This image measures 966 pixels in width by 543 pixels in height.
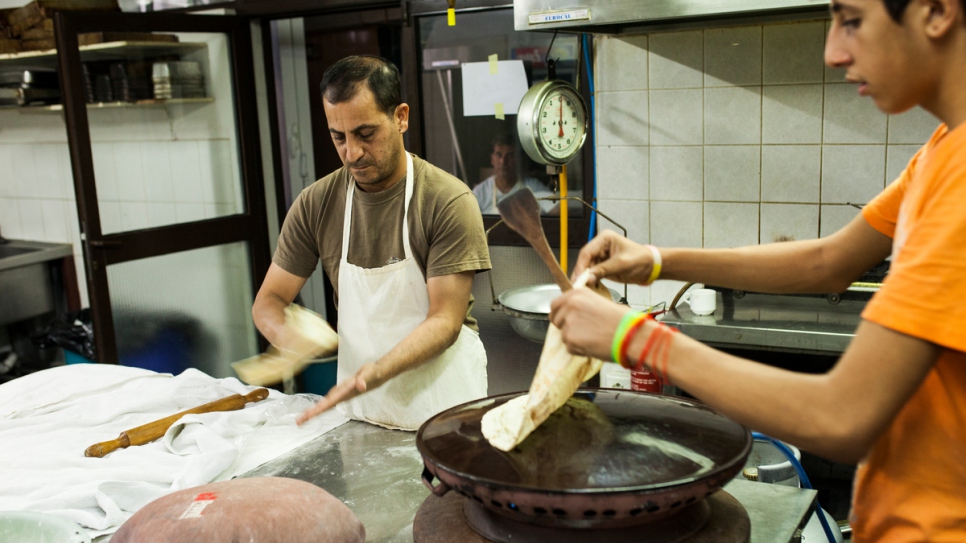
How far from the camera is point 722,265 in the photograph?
1.46 meters

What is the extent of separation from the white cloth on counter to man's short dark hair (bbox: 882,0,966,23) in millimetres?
1554

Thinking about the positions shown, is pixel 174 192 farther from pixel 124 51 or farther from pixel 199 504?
pixel 199 504

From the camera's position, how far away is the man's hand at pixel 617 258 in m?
1.45

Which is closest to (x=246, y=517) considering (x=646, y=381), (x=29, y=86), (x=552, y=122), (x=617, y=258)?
(x=617, y=258)

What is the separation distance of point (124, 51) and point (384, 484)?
10.9ft

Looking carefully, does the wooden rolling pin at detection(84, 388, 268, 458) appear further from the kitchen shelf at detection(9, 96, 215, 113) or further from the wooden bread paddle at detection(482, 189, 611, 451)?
the kitchen shelf at detection(9, 96, 215, 113)

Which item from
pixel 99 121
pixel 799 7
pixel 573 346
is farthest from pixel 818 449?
pixel 99 121

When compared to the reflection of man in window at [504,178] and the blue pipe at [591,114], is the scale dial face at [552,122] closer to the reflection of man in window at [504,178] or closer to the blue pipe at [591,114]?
the blue pipe at [591,114]

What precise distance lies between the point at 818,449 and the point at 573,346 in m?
0.33

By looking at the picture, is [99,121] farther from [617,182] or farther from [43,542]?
[43,542]

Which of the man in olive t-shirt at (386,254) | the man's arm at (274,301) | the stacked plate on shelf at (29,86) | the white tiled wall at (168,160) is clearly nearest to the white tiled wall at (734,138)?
the man in olive t-shirt at (386,254)

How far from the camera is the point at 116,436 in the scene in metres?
2.11

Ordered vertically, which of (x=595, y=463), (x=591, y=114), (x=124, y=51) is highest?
(x=124, y=51)

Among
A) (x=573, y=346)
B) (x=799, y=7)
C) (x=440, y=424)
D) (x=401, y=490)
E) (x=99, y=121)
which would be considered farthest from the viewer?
(x=99, y=121)
